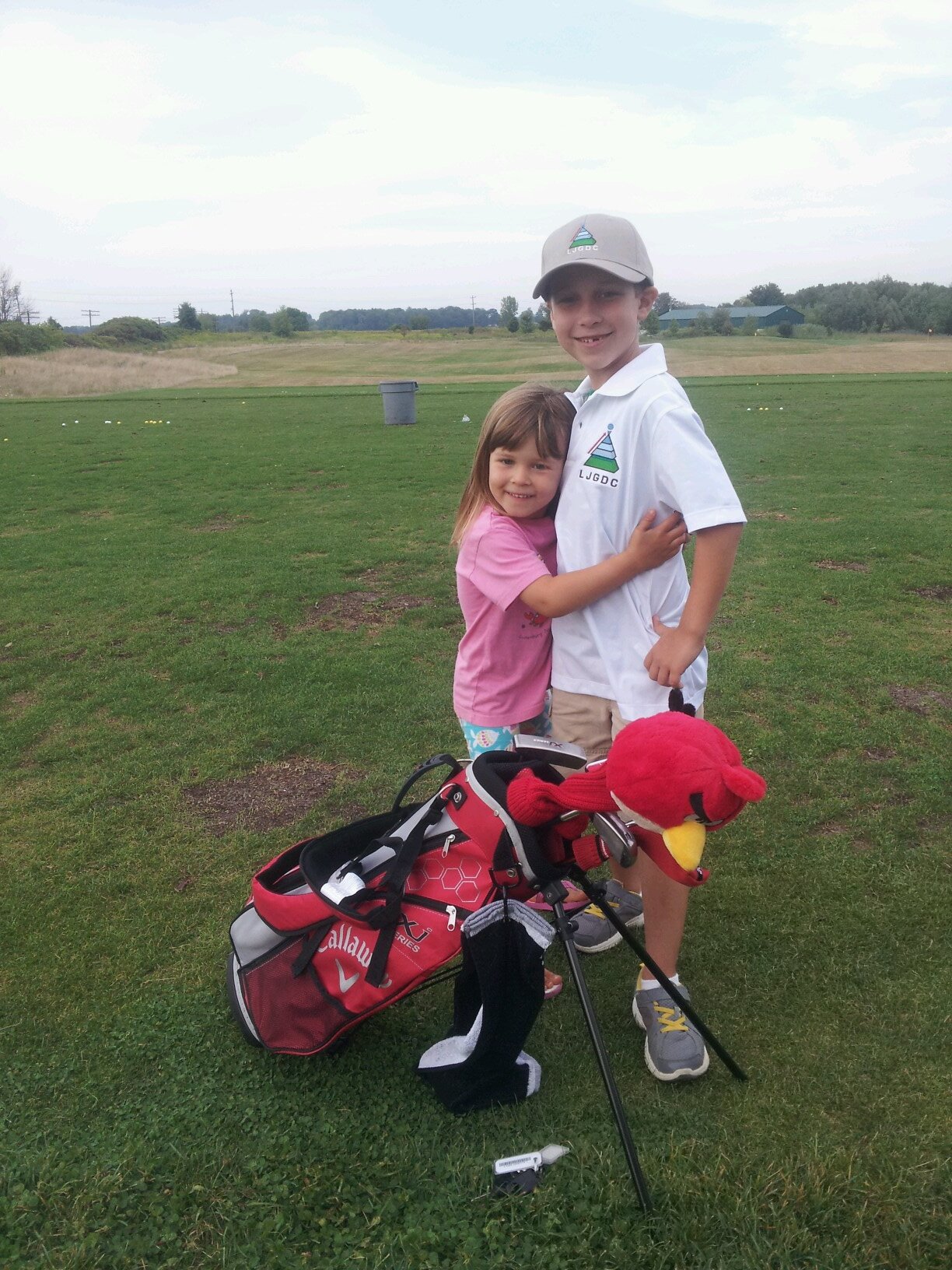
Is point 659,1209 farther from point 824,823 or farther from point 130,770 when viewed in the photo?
point 130,770

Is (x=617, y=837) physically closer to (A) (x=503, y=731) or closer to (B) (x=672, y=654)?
(B) (x=672, y=654)

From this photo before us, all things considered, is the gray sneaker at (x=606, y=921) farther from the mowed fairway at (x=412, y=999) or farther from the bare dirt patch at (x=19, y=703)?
the bare dirt patch at (x=19, y=703)

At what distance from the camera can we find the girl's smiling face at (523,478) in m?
2.53

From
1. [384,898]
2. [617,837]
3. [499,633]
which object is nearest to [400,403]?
[499,633]

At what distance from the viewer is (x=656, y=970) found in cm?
230

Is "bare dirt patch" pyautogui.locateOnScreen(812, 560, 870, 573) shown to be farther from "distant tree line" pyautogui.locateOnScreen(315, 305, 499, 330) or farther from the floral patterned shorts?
"distant tree line" pyautogui.locateOnScreen(315, 305, 499, 330)

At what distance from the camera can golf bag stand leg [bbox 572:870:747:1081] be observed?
2146 millimetres

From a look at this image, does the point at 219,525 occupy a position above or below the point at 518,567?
below

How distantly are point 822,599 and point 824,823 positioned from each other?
3.16 metres

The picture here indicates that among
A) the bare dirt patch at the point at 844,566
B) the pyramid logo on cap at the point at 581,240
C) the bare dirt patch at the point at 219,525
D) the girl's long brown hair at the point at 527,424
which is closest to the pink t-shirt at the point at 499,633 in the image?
the girl's long brown hair at the point at 527,424

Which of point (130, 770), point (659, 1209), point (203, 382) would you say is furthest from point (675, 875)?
point (203, 382)

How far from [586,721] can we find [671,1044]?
35.2 inches

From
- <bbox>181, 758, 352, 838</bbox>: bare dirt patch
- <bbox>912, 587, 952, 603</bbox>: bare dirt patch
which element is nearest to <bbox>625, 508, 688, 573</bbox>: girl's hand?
<bbox>181, 758, 352, 838</bbox>: bare dirt patch

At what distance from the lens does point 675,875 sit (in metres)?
1.97
